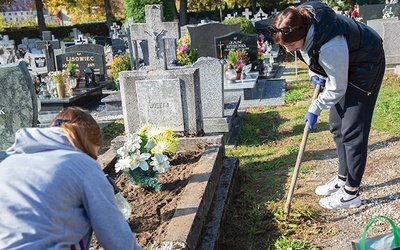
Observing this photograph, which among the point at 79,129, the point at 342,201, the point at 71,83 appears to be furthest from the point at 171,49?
the point at 79,129

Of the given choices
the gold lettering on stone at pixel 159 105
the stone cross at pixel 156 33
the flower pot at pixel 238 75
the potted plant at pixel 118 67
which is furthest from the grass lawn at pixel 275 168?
the potted plant at pixel 118 67

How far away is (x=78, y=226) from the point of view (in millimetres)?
1725

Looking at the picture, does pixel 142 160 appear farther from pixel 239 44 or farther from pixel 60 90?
pixel 239 44

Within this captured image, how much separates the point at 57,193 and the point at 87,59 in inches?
352

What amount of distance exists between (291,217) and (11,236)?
2412mm

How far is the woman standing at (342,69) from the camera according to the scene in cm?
315

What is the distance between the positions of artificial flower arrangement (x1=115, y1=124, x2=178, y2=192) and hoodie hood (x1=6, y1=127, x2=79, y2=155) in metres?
1.72

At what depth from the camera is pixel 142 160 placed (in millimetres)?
3457

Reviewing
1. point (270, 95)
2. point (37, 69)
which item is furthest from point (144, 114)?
point (37, 69)

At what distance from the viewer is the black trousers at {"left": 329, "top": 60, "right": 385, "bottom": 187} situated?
3.45 metres

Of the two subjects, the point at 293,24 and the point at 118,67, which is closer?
the point at 293,24

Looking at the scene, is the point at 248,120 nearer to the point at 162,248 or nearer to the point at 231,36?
the point at 231,36

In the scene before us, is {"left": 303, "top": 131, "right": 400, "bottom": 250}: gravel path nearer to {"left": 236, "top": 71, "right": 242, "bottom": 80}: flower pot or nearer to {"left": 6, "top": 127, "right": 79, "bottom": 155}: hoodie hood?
{"left": 6, "top": 127, "right": 79, "bottom": 155}: hoodie hood

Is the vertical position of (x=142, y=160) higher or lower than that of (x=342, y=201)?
higher
